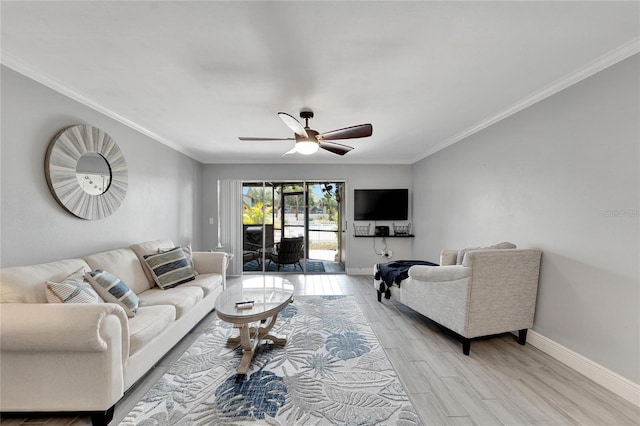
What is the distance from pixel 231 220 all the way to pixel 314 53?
172 inches

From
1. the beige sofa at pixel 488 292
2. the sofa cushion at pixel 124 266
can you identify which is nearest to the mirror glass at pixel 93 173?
the sofa cushion at pixel 124 266

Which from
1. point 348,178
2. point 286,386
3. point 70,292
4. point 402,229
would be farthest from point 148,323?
point 402,229

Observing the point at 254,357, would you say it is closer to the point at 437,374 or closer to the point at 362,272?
the point at 437,374

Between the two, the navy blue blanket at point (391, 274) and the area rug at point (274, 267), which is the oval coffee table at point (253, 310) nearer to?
the navy blue blanket at point (391, 274)

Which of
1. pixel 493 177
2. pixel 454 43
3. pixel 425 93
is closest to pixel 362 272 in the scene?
pixel 493 177

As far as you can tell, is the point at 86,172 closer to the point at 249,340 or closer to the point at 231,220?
the point at 249,340

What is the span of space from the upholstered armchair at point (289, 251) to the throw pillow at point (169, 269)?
7.84 feet

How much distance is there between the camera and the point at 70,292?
6.08 feet

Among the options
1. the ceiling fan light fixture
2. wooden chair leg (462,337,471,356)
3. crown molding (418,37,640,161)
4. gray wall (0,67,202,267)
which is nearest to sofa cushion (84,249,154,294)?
gray wall (0,67,202,267)

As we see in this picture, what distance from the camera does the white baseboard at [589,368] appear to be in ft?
6.10

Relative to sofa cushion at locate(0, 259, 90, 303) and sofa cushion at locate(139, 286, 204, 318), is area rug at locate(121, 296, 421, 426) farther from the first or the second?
sofa cushion at locate(0, 259, 90, 303)

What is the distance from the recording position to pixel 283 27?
165 cm

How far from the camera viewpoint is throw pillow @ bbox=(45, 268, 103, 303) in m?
1.81

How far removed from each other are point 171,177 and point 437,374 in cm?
452
